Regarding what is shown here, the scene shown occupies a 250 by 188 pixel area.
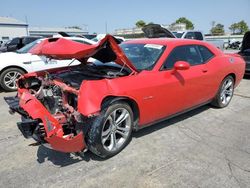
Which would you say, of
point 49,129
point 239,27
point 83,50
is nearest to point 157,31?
point 83,50

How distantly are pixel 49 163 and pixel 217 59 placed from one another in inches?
146

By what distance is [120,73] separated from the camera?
3.55 m

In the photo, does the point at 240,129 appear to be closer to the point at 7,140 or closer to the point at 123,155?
the point at 123,155

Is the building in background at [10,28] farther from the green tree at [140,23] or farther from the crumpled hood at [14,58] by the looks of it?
the crumpled hood at [14,58]

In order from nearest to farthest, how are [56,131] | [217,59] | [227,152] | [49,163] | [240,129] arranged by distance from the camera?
1. [56,131]
2. [49,163]
3. [227,152]
4. [240,129]
5. [217,59]

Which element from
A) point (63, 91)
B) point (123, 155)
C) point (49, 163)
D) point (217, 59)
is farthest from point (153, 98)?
point (217, 59)

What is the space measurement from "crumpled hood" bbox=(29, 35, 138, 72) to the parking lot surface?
4.09 feet

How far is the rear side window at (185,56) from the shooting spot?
13.0 ft

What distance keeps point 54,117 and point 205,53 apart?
319cm

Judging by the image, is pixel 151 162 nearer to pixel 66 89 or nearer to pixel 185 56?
pixel 66 89

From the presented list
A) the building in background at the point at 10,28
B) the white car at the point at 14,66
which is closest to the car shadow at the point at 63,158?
the white car at the point at 14,66

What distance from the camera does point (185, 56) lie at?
4312 millimetres

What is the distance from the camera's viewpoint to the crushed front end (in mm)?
2811

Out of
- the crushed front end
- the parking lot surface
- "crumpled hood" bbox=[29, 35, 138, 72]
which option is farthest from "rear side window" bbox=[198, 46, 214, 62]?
the crushed front end
